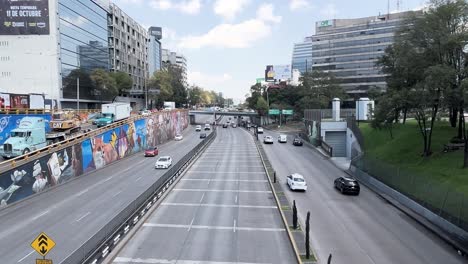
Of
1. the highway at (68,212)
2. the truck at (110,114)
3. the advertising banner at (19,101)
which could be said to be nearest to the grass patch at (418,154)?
the highway at (68,212)

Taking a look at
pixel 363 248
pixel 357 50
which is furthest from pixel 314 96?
pixel 363 248

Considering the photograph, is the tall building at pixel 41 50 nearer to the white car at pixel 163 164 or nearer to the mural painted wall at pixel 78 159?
the mural painted wall at pixel 78 159

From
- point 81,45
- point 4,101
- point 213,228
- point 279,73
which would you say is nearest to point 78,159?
point 4,101

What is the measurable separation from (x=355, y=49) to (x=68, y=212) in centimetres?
14459

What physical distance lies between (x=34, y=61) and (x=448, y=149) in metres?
74.3

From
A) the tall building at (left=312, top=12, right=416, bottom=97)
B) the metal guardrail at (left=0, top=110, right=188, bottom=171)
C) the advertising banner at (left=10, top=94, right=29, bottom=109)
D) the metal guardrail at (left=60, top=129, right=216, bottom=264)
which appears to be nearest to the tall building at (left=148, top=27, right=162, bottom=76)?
the tall building at (left=312, top=12, right=416, bottom=97)

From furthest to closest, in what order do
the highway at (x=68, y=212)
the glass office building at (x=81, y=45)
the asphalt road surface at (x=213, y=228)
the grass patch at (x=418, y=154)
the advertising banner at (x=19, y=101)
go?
1. the glass office building at (x=81, y=45)
2. the advertising banner at (x=19, y=101)
3. the grass patch at (x=418, y=154)
4. the highway at (x=68, y=212)
5. the asphalt road surface at (x=213, y=228)

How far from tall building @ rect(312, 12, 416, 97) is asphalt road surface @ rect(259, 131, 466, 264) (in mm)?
118196

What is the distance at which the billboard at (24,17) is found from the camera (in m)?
77.8

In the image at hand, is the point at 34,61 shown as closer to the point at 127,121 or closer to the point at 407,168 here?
the point at 127,121

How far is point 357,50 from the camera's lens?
154000mm

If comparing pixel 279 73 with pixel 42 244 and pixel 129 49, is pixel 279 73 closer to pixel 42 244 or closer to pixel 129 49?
pixel 129 49

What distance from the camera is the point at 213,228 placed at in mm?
23906

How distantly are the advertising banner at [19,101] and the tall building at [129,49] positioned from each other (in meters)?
65.0
